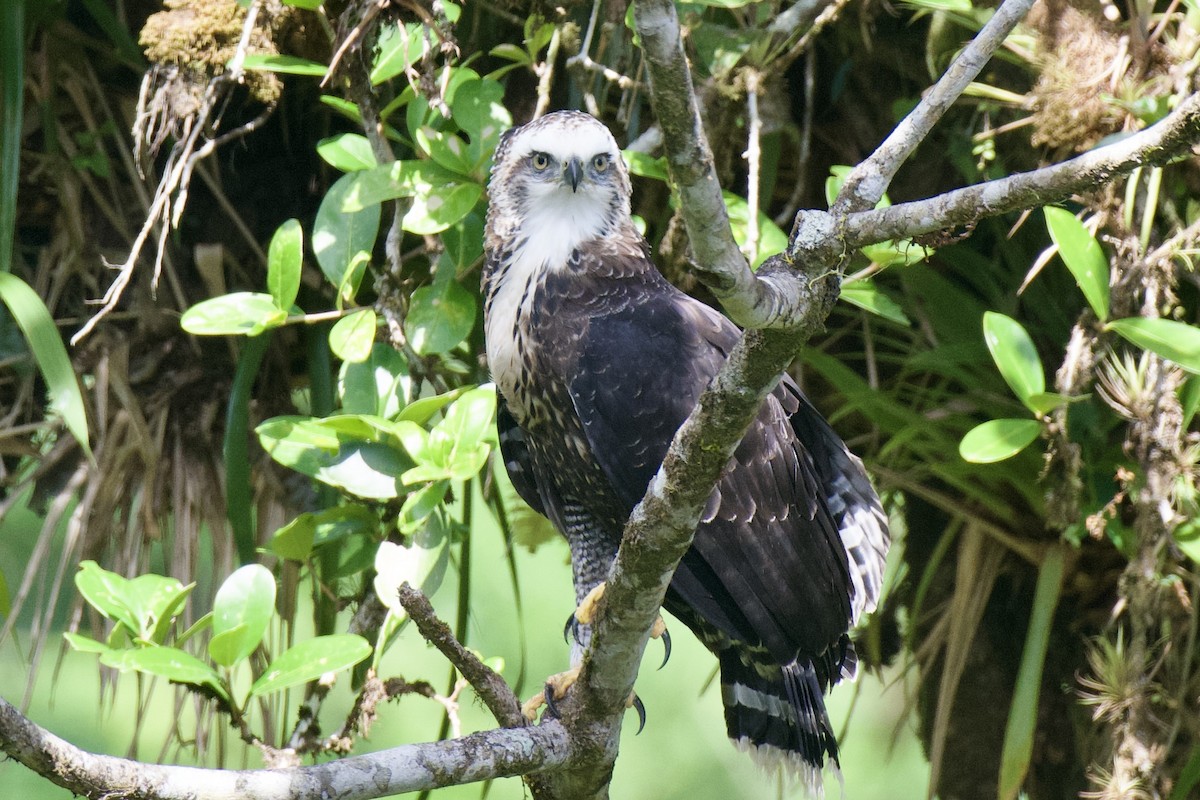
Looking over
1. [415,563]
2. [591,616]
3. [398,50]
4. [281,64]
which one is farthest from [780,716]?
[281,64]

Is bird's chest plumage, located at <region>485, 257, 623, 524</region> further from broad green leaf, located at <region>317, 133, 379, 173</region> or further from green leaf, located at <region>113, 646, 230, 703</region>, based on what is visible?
green leaf, located at <region>113, 646, 230, 703</region>

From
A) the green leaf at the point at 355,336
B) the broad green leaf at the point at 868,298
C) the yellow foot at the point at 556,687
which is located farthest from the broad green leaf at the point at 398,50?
the yellow foot at the point at 556,687

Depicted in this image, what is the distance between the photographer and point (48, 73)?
114 inches

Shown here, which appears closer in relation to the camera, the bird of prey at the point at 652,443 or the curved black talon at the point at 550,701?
the curved black talon at the point at 550,701

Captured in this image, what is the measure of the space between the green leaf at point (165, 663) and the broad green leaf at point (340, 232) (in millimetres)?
780

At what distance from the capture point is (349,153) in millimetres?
2418

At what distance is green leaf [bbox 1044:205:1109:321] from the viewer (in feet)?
7.12

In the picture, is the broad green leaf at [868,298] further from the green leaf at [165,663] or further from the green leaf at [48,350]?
the green leaf at [48,350]

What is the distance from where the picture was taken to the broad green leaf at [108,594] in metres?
2.02

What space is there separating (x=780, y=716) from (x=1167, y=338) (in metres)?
1.04

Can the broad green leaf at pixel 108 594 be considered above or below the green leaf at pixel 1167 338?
below

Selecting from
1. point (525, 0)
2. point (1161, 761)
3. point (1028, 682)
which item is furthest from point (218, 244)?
point (1161, 761)

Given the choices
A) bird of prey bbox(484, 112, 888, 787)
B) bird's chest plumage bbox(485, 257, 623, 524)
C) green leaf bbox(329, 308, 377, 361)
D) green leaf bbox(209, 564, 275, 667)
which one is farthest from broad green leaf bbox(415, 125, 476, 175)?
green leaf bbox(209, 564, 275, 667)

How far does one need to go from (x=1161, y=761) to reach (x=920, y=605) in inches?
27.5
